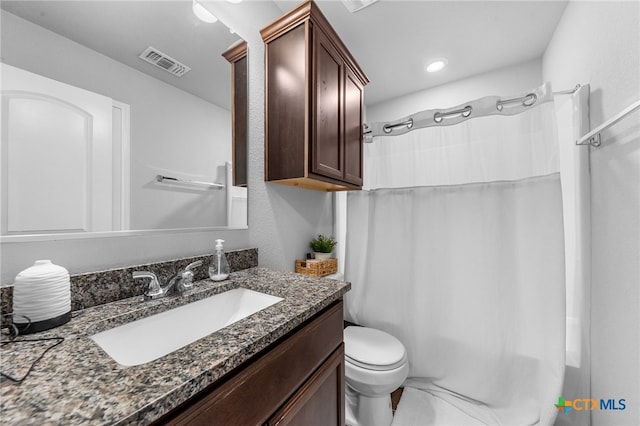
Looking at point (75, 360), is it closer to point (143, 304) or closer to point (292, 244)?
point (143, 304)

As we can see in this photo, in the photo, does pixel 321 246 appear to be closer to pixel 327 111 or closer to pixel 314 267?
pixel 314 267

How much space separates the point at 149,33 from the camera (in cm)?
93

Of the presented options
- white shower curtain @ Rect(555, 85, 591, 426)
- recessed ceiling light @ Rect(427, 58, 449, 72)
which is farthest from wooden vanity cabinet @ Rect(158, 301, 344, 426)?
recessed ceiling light @ Rect(427, 58, 449, 72)

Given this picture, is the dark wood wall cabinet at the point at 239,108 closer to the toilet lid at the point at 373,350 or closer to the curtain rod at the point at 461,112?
the curtain rod at the point at 461,112

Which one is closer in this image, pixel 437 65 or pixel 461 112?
pixel 461 112

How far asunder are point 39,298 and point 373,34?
6.78 feet

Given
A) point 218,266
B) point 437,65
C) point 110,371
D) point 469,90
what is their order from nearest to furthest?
point 110,371
point 218,266
point 437,65
point 469,90

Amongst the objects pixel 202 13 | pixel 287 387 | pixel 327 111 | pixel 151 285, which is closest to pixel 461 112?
pixel 327 111

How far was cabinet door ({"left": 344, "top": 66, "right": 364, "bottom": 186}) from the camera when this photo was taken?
1503 millimetres

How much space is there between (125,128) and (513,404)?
2.25 m

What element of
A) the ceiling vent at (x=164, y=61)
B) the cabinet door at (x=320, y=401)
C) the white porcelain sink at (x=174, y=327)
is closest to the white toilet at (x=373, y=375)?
the cabinet door at (x=320, y=401)

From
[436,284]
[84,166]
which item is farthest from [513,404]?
[84,166]

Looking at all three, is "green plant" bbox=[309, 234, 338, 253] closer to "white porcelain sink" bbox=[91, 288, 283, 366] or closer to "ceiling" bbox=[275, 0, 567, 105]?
"white porcelain sink" bbox=[91, 288, 283, 366]

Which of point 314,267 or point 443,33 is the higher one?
point 443,33
